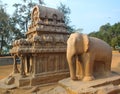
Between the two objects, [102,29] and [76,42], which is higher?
[102,29]

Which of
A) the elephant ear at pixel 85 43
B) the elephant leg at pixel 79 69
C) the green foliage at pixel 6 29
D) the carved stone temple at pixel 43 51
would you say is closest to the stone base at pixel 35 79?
the carved stone temple at pixel 43 51

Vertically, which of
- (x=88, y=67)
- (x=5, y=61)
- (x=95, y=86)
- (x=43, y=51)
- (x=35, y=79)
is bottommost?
(x=35, y=79)

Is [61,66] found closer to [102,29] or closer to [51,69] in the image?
[51,69]

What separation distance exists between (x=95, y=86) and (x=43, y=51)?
587cm

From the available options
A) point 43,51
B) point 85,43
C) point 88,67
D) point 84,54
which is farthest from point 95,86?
point 43,51

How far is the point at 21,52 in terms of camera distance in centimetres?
994

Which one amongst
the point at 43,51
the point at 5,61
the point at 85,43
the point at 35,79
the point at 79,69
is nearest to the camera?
the point at 85,43

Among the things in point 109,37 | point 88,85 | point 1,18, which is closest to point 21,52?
point 88,85

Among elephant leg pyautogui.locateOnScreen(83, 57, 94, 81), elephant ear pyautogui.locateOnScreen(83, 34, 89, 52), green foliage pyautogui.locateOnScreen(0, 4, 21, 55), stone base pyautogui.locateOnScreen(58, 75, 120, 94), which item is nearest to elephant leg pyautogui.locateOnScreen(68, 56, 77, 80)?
stone base pyautogui.locateOnScreen(58, 75, 120, 94)

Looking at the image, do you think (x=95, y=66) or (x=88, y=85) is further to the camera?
(x=95, y=66)

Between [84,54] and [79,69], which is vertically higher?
[84,54]

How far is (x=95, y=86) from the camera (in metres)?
5.11

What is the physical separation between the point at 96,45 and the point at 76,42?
0.77m

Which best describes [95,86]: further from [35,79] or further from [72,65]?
[35,79]
